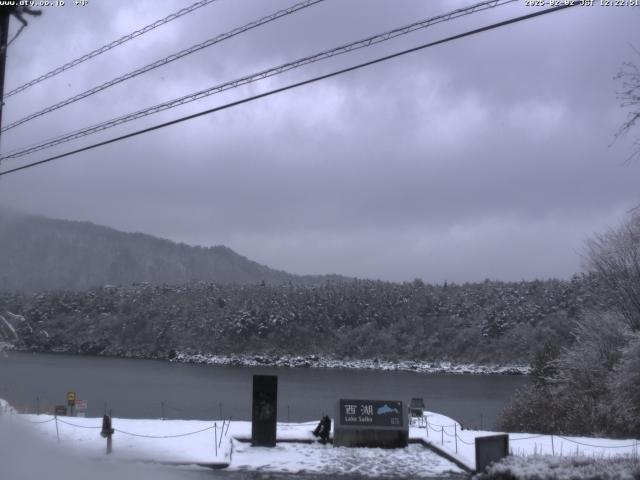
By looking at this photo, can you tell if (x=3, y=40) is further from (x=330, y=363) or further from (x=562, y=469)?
(x=330, y=363)

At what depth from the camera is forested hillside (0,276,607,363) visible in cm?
12456

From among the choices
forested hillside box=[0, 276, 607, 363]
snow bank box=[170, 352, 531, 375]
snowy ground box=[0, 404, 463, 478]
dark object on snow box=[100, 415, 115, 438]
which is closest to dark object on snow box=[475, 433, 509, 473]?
snowy ground box=[0, 404, 463, 478]

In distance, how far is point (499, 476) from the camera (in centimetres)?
1512

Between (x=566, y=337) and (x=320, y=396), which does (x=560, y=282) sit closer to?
(x=566, y=337)

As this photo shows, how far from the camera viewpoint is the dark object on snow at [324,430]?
67.9 ft

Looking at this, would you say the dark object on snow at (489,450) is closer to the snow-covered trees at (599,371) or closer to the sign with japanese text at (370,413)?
the sign with japanese text at (370,413)

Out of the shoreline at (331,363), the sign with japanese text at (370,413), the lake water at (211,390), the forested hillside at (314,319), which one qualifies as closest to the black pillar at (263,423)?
the sign with japanese text at (370,413)

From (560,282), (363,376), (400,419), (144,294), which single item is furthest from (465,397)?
(144,294)

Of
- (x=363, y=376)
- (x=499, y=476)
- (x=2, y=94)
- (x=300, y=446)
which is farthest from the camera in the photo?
(x=363, y=376)

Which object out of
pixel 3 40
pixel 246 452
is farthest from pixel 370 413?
pixel 3 40

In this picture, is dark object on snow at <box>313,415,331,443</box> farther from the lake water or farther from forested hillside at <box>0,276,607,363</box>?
forested hillside at <box>0,276,607,363</box>

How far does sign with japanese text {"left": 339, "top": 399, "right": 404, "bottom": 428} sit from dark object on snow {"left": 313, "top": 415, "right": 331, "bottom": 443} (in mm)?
521

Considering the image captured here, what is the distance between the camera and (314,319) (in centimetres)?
13888

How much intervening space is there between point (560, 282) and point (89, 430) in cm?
12581
